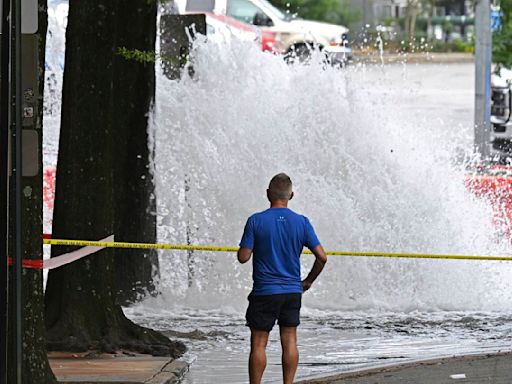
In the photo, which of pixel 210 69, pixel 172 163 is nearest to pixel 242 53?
pixel 210 69

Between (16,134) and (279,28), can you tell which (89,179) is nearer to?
(16,134)

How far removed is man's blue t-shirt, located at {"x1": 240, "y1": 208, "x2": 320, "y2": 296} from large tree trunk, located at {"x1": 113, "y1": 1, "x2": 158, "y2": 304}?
457 centimetres

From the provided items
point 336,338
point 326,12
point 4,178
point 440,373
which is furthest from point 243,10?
point 4,178

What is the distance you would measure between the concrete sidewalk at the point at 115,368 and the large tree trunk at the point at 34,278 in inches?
29.6

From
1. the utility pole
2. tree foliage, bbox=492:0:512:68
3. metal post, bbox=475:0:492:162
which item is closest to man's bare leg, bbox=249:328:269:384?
the utility pole

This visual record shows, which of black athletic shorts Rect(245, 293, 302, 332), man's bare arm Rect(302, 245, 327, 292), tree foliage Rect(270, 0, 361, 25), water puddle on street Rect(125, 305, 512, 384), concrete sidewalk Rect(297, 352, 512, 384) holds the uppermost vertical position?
tree foliage Rect(270, 0, 361, 25)

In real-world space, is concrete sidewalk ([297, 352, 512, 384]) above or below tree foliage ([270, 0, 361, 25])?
below

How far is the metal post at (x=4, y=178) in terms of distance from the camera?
812cm

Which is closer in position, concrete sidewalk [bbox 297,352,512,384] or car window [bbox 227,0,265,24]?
concrete sidewalk [bbox 297,352,512,384]

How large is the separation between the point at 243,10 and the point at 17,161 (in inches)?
987

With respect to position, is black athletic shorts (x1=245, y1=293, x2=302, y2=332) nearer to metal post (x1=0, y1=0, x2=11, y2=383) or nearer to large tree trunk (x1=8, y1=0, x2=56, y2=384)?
large tree trunk (x1=8, y1=0, x2=56, y2=384)

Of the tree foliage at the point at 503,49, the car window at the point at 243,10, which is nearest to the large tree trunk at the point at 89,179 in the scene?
the tree foliage at the point at 503,49

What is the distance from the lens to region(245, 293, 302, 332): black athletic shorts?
8906 millimetres

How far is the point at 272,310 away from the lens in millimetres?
8914
